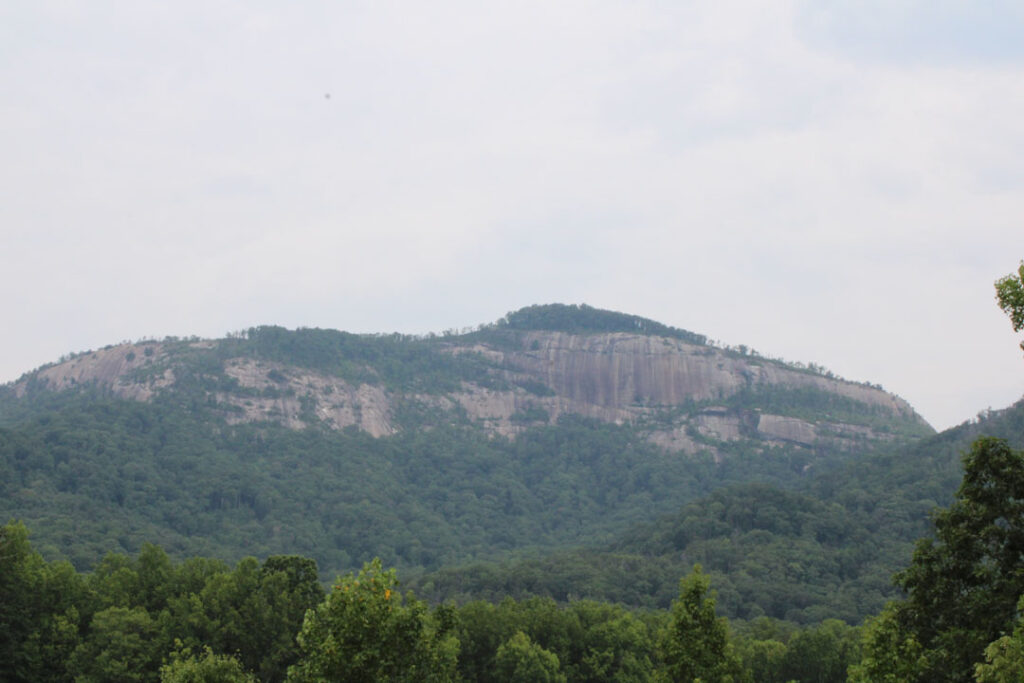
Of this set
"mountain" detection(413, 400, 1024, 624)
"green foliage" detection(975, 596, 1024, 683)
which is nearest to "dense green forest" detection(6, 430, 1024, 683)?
"green foliage" detection(975, 596, 1024, 683)

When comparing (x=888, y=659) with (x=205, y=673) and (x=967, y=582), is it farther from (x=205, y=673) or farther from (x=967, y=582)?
(x=205, y=673)

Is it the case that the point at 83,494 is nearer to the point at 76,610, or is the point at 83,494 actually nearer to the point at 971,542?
the point at 76,610

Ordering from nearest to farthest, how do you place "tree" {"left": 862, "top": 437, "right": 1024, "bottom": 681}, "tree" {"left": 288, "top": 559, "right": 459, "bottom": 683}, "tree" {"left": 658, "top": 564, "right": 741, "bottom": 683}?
"tree" {"left": 862, "top": 437, "right": 1024, "bottom": 681} < "tree" {"left": 288, "top": 559, "right": 459, "bottom": 683} < "tree" {"left": 658, "top": 564, "right": 741, "bottom": 683}

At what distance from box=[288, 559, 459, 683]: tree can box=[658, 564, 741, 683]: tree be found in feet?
29.1

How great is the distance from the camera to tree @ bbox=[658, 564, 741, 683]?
95.1 ft

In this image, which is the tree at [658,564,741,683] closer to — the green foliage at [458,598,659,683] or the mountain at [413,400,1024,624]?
the green foliage at [458,598,659,683]

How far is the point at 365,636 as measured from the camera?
24156 mm

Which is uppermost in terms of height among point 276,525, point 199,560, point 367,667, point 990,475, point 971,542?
point 990,475

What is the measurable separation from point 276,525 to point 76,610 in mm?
121375

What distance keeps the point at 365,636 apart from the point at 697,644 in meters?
11.5

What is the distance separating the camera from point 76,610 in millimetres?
55219

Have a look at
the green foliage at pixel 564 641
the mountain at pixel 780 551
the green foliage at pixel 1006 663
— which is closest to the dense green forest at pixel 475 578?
the green foliage at pixel 1006 663

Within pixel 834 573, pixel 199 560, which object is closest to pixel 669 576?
pixel 834 573

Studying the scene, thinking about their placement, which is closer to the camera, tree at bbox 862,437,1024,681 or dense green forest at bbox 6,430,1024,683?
tree at bbox 862,437,1024,681
